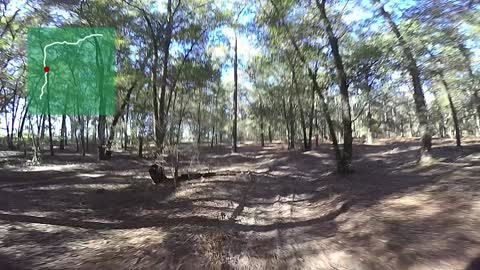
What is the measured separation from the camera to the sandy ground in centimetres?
700

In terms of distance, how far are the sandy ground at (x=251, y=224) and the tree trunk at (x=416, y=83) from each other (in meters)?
1.29

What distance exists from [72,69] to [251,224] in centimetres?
2514

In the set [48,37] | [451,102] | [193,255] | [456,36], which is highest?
[48,37]

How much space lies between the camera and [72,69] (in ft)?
100

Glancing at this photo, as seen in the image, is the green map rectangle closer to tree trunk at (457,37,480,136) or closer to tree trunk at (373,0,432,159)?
tree trunk at (373,0,432,159)

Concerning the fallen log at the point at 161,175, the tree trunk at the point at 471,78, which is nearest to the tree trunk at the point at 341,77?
the fallen log at the point at 161,175

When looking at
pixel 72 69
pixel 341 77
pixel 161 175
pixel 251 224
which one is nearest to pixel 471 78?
pixel 251 224

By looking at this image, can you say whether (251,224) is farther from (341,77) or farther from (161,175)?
(341,77)

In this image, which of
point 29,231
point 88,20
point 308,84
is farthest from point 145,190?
point 308,84

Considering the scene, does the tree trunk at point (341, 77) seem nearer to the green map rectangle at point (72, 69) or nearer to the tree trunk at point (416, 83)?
the tree trunk at point (416, 83)

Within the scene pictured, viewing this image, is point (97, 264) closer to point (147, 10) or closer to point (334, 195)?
point (334, 195)

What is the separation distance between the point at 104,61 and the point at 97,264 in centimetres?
2227

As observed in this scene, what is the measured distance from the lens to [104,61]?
89.2 feet

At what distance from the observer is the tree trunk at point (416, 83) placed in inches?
403
